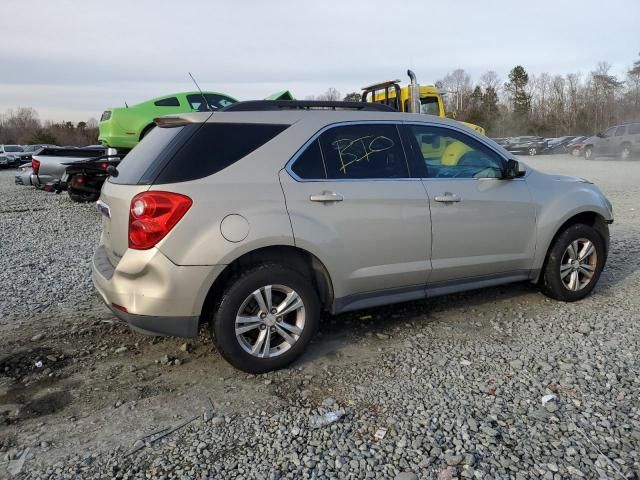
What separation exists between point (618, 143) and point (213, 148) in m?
29.9

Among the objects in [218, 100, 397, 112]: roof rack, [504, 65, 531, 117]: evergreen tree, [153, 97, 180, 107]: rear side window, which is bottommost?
[218, 100, 397, 112]: roof rack

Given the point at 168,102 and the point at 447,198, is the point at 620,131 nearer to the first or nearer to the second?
the point at 168,102

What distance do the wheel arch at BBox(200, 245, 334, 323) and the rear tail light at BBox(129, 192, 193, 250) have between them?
450 mm

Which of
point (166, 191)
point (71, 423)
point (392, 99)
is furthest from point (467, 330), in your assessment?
point (392, 99)

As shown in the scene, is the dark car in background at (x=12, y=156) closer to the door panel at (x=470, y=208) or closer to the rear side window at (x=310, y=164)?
the rear side window at (x=310, y=164)

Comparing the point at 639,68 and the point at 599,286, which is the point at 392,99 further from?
the point at 639,68

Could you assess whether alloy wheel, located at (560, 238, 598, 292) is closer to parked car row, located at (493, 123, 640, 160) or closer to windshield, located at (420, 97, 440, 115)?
windshield, located at (420, 97, 440, 115)

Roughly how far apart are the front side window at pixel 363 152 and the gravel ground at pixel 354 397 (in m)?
1.36

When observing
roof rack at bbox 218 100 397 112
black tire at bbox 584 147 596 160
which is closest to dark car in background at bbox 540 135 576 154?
black tire at bbox 584 147 596 160

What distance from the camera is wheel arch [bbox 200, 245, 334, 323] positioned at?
3.34m

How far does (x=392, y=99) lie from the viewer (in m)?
11.6

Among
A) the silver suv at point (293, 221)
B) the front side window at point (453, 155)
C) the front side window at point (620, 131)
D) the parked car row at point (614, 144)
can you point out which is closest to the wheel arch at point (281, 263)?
the silver suv at point (293, 221)

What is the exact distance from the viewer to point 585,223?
4988mm

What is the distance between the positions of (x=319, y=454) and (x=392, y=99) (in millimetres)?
10067
